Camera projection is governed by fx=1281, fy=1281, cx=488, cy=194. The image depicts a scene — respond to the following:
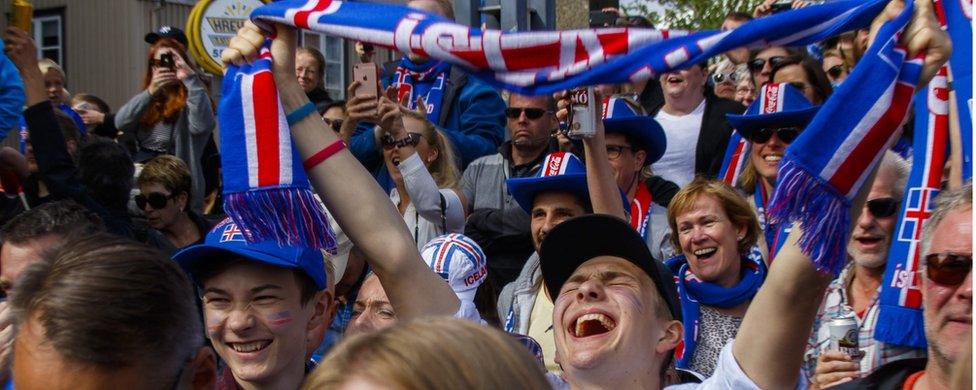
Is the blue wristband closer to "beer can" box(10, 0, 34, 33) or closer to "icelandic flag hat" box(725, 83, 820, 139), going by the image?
"icelandic flag hat" box(725, 83, 820, 139)

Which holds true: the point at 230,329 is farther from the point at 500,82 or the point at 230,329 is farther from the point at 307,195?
the point at 500,82

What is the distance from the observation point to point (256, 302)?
A: 3504 millimetres

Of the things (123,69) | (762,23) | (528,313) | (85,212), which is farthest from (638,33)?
(123,69)

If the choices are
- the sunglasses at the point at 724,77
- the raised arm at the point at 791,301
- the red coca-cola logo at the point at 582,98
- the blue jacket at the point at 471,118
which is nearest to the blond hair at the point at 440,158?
the blue jacket at the point at 471,118

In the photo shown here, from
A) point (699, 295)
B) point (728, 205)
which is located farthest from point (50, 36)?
point (699, 295)

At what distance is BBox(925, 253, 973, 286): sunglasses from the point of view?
2.74m

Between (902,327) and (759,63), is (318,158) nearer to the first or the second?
(902,327)

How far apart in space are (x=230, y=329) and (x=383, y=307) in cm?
91

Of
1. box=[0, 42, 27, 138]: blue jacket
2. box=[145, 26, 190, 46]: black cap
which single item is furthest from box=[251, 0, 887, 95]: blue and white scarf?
box=[145, 26, 190, 46]: black cap

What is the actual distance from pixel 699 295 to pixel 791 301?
5.19 feet

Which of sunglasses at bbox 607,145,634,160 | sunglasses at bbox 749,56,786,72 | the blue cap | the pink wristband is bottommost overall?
the blue cap

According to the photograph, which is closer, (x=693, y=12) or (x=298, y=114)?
(x=298, y=114)

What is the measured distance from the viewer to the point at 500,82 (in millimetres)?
3215

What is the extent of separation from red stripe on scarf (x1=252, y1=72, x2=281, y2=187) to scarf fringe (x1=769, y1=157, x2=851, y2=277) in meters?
1.19
